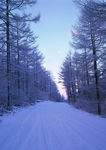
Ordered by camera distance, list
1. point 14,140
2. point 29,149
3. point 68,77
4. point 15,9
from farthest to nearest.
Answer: point 68,77, point 15,9, point 14,140, point 29,149

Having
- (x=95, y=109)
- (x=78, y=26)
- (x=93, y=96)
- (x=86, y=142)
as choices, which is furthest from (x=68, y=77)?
(x=86, y=142)

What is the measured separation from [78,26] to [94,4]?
5.23 meters

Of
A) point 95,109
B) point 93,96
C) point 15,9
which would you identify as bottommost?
point 95,109

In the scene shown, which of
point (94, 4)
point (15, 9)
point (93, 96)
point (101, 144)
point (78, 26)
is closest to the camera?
point (101, 144)

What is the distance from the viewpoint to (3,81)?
881cm

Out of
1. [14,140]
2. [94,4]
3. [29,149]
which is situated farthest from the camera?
[94,4]

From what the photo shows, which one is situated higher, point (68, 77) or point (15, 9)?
point (15, 9)

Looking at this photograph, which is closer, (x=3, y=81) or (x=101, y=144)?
(x=101, y=144)

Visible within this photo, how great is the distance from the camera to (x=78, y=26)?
9.99m

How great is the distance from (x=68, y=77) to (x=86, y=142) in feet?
66.5

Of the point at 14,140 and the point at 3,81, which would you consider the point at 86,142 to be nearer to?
the point at 14,140

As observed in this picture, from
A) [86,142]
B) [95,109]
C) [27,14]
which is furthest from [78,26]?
[86,142]

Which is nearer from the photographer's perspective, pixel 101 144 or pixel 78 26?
pixel 101 144

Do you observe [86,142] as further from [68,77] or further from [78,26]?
[68,77]
